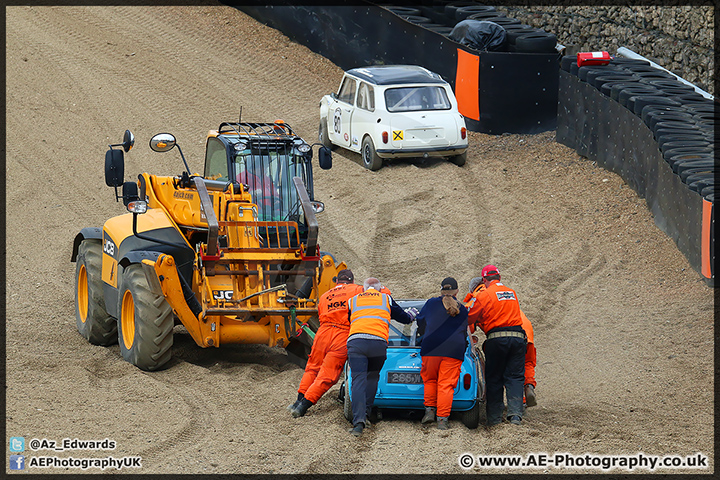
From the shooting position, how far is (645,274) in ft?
49.0

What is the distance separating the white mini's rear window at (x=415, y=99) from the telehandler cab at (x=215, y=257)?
21.2 ft

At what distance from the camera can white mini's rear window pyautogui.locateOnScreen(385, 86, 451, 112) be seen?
19172 mm

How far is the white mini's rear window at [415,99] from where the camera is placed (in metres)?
19.2

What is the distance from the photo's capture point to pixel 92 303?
40.6 feet

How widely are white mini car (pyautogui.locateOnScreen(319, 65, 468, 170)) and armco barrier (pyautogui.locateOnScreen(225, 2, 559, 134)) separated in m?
1.39

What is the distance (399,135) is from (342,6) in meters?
7.41

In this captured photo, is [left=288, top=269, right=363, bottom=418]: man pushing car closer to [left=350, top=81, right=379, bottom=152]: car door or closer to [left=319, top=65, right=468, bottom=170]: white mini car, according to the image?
[left=319, top=65, right=468, bottom=170]: white mini car

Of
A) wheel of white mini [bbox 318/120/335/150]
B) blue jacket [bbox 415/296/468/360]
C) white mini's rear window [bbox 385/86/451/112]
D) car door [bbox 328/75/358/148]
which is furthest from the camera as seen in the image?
wheel of white mini [bbox 318/120/335/150]

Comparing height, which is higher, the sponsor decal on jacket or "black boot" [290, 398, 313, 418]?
the sponsor decal on jacket

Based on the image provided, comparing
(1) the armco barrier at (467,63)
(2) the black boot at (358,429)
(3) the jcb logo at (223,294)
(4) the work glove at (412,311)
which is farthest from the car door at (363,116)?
(2) the black boot at (358,429)

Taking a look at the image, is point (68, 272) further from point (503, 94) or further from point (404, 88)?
point (503, 94)

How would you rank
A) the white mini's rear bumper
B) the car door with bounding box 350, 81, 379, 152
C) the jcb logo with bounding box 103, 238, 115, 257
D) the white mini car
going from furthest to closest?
1. the car door with bounding box 350, 81, 379, 152
2. the white mini's rear bumper
3. the white mini car
4. the jcb logo with bounding box 103, 238, 115, 257

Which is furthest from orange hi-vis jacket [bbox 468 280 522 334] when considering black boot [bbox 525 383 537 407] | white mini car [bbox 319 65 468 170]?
white mini car [bbox 319 65 468 170]

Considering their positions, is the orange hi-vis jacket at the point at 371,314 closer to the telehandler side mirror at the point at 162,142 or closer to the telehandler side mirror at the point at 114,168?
the telehandler side mirror at the point at 162,142
